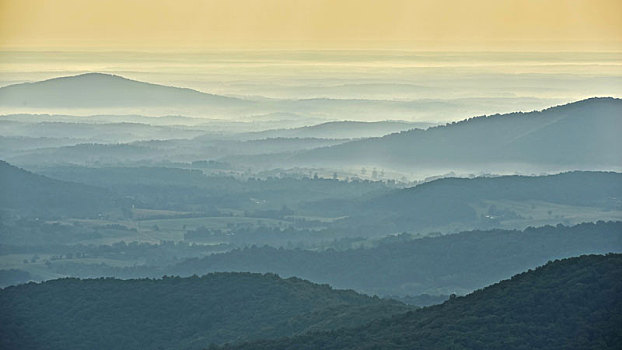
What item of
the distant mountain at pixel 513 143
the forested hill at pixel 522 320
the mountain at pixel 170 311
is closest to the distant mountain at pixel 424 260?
the mountain at pixel 170 311

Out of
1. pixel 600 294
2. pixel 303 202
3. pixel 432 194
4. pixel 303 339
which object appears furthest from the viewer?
pixel 303 202

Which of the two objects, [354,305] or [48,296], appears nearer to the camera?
[354,305]

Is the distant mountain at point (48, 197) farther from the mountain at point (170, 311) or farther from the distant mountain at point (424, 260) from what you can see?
the mountain at point (170, 311)

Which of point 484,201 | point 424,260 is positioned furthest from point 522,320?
point 484,201

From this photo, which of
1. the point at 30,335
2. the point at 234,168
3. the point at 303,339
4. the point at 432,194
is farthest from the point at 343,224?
the point at 303,339

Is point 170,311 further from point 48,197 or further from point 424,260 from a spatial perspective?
point 48,197

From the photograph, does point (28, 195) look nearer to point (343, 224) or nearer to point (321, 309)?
point (343, 224)

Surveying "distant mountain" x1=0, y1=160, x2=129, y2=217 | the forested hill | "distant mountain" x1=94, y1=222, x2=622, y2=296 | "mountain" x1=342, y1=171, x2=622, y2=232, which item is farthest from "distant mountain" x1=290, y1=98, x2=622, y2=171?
the forested hill

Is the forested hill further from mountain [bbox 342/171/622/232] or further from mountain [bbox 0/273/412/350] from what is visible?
mountain [bbox 342/171/622/232]
